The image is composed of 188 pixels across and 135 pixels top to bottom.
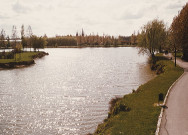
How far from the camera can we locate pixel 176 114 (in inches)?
658

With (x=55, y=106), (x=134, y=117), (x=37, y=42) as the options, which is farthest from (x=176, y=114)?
(x=37, y=42)

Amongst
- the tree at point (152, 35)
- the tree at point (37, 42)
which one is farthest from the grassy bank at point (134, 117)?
the tree at point (37, 42)

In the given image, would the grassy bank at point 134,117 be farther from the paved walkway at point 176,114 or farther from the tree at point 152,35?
the tree at point 152,35

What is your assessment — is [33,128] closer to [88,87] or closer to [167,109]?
[167,109]

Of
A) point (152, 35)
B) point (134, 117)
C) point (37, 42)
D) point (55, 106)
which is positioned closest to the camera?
point (134, 117)

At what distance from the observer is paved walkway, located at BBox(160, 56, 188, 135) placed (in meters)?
13.8

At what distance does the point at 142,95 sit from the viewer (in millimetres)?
23453

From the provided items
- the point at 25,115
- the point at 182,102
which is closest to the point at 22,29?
the point at 25,115

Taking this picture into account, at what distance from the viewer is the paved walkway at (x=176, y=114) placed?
13778 millimetres

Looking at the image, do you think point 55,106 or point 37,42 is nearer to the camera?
point 55,106

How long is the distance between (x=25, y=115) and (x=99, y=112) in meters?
8.34

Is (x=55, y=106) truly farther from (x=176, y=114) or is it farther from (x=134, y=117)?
(x=176, y=114)

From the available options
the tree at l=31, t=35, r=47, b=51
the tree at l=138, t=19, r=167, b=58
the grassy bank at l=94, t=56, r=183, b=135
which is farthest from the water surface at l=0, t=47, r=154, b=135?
the tree at l=31, t=35, r=47, b=51

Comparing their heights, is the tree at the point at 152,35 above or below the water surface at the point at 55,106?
above
